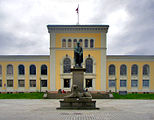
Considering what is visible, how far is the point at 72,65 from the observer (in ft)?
152

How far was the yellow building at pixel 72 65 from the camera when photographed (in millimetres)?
46719

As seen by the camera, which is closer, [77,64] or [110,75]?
[77,64]

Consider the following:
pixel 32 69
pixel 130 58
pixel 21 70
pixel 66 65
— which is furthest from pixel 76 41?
pixel 21 70

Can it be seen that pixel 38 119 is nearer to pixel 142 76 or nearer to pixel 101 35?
pixel 101 35

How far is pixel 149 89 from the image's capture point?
48.9m

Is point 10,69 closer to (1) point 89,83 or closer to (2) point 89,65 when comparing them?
(2) point 89,65

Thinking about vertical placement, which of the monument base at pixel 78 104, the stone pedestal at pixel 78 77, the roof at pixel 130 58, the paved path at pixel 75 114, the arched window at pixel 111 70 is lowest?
the paved path at pixel 75 114

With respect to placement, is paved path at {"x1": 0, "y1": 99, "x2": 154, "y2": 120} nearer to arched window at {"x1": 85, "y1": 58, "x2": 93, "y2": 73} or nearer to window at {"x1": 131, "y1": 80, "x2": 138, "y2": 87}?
arched window at {"x1": 85, "y1": 58, "x2": 93, "y2": 73}

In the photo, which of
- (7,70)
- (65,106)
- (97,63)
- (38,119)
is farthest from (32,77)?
(38,119)

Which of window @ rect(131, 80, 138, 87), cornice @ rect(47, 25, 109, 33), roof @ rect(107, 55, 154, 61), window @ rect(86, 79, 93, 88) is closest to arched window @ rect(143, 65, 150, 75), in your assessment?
roof @ rect(107, 55, 154, 61)

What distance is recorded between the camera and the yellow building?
46.7 m

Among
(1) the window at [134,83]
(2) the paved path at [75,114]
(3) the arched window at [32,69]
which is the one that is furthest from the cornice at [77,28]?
(2) the paved path at [75,114]

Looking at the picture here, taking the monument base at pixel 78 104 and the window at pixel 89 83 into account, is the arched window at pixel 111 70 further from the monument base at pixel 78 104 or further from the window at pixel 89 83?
the monument base at pixel 78 104

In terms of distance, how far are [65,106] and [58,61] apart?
3130 centimetres
